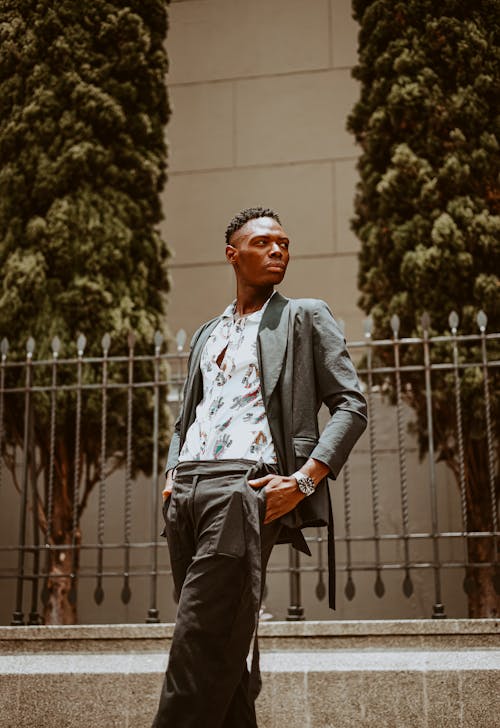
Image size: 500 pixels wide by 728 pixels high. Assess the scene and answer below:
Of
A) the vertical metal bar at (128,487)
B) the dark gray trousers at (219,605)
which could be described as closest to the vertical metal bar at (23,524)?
the vertical metal bar at (128,487)

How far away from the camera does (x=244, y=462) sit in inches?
96.7

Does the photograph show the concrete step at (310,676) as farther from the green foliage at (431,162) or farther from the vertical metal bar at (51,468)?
the green foliage at (431,162)

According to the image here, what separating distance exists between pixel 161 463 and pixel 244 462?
15.2 ft

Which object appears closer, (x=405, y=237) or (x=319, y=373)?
(x=319, y=373)

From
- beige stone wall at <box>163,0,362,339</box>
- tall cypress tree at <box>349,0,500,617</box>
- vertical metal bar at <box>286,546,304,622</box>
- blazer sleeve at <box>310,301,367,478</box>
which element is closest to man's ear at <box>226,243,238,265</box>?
blazer sleeve at <box>310,301,367,478</box>

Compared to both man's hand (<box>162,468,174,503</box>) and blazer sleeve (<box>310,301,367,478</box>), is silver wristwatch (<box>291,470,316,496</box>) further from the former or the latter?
man's hand (<box>162,468,174,503</box>)

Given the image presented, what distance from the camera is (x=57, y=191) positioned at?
6.79m

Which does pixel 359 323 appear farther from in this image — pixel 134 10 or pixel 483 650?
pixel 483 650

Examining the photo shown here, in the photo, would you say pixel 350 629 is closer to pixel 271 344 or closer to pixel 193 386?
pixel 193 386

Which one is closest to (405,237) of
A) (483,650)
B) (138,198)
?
(138,198)

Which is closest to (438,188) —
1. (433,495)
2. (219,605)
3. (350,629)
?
(433,495)

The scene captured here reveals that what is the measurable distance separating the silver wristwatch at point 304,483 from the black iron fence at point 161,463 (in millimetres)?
2631

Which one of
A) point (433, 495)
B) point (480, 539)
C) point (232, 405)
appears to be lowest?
point (480, 539)

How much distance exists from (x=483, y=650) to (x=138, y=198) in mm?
4453
